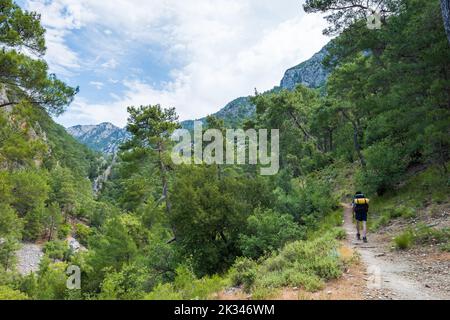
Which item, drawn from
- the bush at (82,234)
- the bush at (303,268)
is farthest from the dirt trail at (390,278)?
the bush at (82,234)

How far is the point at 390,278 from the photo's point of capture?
7211 mm

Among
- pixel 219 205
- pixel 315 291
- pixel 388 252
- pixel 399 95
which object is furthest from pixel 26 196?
pixel 399 95

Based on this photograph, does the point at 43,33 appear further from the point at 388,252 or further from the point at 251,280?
the point at 388,252

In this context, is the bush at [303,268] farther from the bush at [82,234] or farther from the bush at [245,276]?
the bush at [82,234]

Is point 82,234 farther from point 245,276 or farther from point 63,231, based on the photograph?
point 245,276

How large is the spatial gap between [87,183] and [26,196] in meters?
95.9

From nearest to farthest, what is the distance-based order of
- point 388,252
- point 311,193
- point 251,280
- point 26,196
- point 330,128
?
1. point 251,280
2. point 388,252
3. point 26,196
4. point 311,193
5. point 330,128

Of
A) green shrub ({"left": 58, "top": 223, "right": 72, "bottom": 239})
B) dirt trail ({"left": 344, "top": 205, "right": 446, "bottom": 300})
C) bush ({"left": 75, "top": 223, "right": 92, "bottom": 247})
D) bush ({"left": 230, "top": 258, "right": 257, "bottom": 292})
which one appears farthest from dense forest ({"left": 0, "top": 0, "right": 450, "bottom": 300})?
bush ({"left": 75, "top": 223, "right": 92, "bottom": 247})

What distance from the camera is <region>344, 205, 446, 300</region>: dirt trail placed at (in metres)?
6.12

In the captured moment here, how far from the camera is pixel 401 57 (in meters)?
15.3

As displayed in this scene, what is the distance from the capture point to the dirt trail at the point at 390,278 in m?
6.12

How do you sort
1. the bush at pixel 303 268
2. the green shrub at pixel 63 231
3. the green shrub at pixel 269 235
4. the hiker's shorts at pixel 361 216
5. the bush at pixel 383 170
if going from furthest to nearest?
the green shrub at pixel 63 231 < the bush at pixel 383 170 < the green shrub at pixel 269 235 < the hiker's shorts at pixel 361 216 < the bush at pixel 303 268
